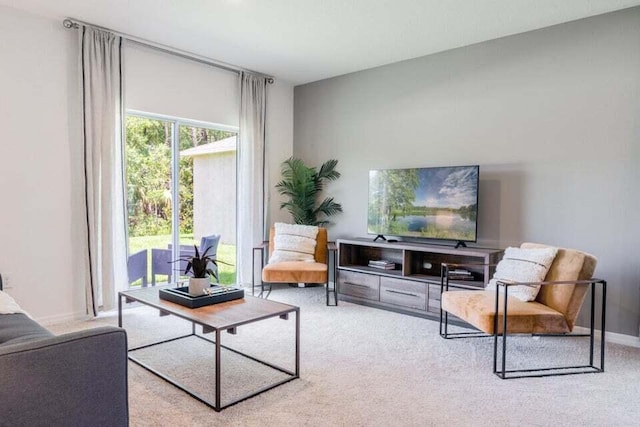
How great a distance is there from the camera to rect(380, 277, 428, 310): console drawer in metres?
4.00

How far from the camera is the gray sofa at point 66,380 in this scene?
1222mm

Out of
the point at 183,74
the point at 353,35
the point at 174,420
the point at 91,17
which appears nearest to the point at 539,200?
the point at 353,35

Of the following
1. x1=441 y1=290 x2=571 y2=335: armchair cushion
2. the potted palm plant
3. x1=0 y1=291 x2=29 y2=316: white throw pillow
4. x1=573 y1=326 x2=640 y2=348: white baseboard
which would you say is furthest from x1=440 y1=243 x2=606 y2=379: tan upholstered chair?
x1=0 y1=291 x2=29 y2=316: white throw pillow

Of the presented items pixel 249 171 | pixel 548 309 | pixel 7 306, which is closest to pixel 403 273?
pixel 548 309

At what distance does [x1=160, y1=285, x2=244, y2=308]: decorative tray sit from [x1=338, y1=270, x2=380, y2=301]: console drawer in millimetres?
1855

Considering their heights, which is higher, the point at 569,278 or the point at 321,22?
the point at 321,22

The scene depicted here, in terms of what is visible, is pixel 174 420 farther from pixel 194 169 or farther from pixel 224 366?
pixel 194 169

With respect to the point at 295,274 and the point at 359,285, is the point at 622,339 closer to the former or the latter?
the point at 359,285

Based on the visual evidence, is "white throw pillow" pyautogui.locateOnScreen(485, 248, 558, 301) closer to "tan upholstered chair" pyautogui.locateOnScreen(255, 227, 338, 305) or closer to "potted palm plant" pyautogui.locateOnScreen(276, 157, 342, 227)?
"tan upholstered chair" pyautogui.locateOnScreen(255, 227, 338, 305)

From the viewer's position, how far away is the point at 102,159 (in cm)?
386

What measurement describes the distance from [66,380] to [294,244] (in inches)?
137

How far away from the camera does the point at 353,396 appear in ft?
7.87

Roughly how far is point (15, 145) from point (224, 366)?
2573mm

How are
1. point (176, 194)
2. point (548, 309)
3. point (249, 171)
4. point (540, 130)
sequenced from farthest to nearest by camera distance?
point (249, 171), point (176, 194), point (540, 130), point (548, 309)
